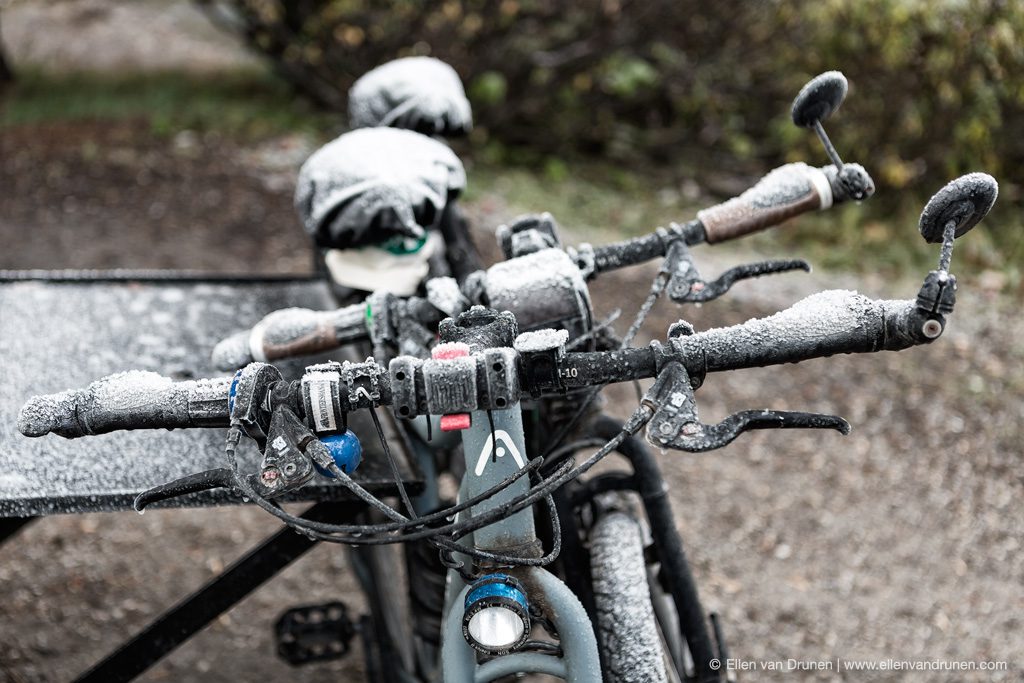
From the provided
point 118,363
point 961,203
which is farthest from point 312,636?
point 961,203

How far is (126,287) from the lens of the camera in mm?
2766

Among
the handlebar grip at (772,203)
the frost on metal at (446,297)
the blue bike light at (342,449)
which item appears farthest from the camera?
the handlebar grip at (772,203)

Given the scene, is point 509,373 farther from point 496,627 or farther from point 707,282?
point 707,282

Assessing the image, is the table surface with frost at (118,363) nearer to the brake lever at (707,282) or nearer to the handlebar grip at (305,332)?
the handlebar grip at (305,332)

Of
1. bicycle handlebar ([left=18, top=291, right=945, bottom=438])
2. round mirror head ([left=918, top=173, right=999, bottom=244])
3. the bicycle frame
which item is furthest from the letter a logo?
round mirror head ([left=918, top=173, right=999, bottom=244])

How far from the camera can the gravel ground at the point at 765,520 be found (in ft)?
10.6

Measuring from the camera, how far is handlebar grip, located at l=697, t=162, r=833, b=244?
1.91 metres

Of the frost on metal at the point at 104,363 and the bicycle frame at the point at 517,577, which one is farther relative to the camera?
the frost on metal at the point at 104,363

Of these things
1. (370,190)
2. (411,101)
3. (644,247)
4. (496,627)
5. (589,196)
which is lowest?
(496,627)

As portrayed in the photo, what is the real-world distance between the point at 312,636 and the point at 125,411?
1457 millimetres

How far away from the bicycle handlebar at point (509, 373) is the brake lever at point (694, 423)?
0.07 meters

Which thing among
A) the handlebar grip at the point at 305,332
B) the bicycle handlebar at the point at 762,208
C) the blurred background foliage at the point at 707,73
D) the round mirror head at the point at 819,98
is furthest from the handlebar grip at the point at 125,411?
the blurred background foliage at the point at 707,73

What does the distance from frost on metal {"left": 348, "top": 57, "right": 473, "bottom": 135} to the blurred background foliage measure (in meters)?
3.23

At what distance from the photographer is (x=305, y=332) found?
189 centimetres
